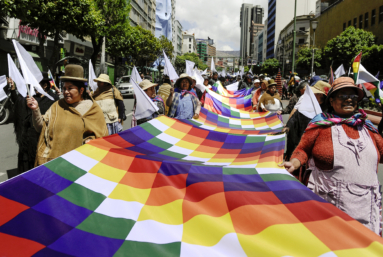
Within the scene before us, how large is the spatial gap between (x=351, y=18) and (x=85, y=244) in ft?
183

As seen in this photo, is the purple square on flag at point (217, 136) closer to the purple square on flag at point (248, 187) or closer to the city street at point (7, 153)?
the purple square on flag at point (248, 187)

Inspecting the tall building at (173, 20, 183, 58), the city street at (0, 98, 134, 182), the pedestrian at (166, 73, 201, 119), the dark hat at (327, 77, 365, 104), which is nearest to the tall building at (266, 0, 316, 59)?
the tall building at (173, 20, 183, 58)

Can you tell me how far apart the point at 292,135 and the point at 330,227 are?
2.66 meters

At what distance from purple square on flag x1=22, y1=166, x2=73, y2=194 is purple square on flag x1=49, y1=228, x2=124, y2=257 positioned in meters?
0.54

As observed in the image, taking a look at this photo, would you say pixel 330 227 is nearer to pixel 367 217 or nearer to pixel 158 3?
pixel 367 217

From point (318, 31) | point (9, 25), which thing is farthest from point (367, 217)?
point (318, 31)

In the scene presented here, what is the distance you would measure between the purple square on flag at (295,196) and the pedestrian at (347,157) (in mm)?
271

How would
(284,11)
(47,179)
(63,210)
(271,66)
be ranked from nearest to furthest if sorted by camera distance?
(63,210) < (47,179) < (271,66) < (284,11)

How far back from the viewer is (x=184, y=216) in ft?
8.89

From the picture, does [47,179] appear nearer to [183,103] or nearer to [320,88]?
[320,88]

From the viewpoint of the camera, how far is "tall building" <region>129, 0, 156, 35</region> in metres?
64.1

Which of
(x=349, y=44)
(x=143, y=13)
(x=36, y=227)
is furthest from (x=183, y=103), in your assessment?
(x=143, y=13)

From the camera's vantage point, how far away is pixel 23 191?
2.78 metres

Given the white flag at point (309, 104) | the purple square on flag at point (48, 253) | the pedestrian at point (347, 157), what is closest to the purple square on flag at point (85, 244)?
the purple square on flag at point (48, 253)
